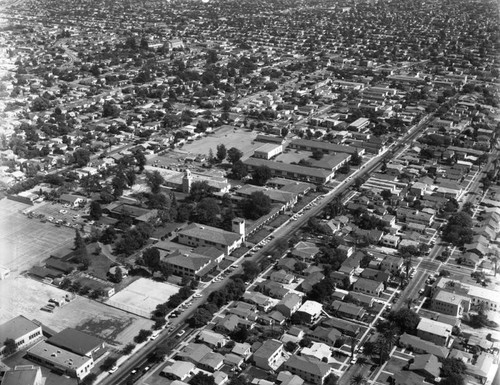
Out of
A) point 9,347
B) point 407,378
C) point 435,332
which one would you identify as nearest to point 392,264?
point 435,332

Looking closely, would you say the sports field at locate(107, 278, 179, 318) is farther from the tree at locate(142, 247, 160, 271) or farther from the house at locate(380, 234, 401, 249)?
the house at locate(380, 234, 401, 249)

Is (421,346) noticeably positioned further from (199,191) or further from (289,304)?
(199,191)

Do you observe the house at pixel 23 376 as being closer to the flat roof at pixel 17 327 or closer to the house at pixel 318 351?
the flat roof at pixel 17 327

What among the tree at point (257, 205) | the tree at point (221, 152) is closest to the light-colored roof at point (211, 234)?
the tree at point (257, 205)

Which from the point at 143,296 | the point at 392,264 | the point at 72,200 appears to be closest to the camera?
the point at 143,296

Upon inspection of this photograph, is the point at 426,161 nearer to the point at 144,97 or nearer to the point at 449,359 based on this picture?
the point at 449,359

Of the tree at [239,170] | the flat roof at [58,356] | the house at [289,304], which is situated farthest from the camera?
the tree at [239,170]
